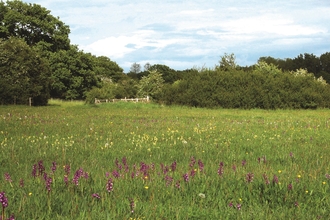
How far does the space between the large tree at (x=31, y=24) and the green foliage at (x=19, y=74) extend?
52.2ft

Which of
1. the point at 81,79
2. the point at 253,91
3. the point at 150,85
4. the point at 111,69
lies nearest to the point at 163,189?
the point at 253,91

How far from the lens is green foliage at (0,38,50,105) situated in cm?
3862

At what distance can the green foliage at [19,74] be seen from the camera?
38.6m

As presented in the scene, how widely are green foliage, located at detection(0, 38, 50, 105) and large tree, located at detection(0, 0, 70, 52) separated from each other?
15.9 metres

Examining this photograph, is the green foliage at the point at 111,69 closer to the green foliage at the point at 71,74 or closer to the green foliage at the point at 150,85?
the green foliage at the point at 150,85

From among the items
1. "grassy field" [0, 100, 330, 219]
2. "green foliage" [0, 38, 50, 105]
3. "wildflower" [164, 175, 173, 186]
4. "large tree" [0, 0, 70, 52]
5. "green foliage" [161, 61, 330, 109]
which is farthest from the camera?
"large tree" [0, 0, 70, 52]

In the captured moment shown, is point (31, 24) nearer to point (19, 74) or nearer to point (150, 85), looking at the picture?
point (19, 74)

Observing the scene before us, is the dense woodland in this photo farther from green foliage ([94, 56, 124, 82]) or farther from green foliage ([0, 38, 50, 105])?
green foliage ([94, 56, 124, 82])

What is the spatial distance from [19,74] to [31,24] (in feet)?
72.2

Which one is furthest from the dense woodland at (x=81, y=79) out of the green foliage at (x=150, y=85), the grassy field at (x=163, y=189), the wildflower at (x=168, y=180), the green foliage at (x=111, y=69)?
the green foliage at (x=111, y=69)

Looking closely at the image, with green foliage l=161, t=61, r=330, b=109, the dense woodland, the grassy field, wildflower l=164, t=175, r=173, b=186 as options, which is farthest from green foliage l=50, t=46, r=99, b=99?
wildflower l=164, t=175, r=173, b=186

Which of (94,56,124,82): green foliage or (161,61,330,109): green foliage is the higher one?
(94,56,124,82): green foliage

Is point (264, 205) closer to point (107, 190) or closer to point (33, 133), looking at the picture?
point (107, 190)

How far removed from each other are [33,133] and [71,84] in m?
49.8
